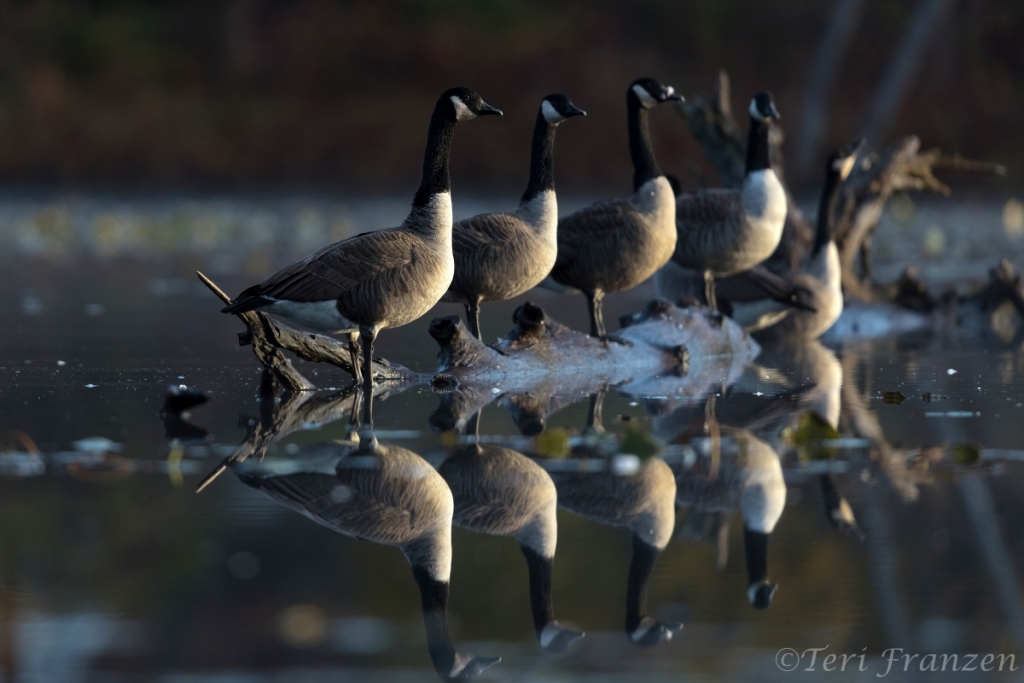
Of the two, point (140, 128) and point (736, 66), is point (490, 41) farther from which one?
point (140, 128)

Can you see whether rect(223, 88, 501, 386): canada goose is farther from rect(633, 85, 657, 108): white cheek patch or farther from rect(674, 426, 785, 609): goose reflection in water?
rect(633, 85, 657, 108): white cheek patch

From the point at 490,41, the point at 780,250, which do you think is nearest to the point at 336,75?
the point at 490,41

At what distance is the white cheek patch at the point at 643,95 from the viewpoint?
33.6 feet

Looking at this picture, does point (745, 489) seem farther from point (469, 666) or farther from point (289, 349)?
point (289, 349)

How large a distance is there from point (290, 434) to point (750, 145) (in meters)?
5.84

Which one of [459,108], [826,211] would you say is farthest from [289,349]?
[826,211]

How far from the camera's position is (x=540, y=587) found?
167 inches

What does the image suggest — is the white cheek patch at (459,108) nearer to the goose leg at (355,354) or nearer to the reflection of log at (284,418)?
the goose leg at (355,354)

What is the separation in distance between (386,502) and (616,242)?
4680 mm

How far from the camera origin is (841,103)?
113 ft

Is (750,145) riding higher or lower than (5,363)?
higher

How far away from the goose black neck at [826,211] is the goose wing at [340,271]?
499 centimetres

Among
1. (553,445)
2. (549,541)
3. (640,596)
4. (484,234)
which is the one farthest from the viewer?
(484,234)

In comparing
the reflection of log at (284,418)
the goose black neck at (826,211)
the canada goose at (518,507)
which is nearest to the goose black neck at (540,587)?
the canada goose at (518,507)
